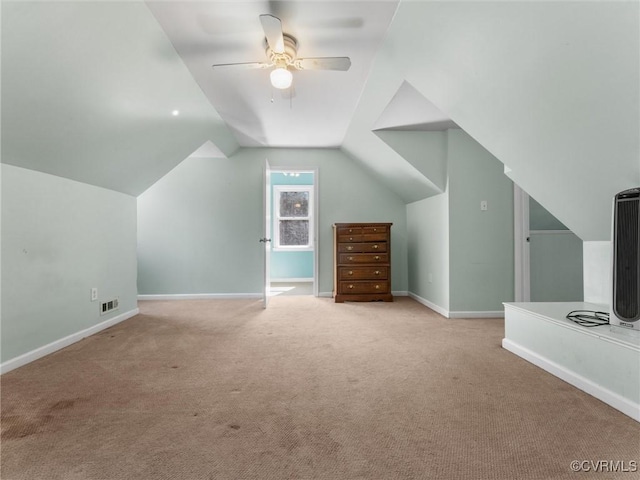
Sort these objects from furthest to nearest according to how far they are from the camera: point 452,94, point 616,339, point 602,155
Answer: point 452,94 → point 602,155 → point 616,339

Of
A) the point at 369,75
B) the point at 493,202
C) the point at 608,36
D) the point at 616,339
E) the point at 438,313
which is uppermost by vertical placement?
the point at 369,75

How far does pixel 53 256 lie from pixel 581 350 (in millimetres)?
3550

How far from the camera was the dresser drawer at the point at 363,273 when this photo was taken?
4.20m

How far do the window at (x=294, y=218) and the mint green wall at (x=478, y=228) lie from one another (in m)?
3.41

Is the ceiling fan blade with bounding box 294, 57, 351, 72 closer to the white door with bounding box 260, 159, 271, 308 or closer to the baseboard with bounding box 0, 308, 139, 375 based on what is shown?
the white door with bounding box 260, 159, 271, 308

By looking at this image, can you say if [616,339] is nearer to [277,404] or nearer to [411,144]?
[277,404]

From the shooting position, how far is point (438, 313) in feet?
11.6

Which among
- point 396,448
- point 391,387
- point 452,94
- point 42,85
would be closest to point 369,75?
point 452,94

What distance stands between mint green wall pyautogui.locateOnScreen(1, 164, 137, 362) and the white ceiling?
55.4 inches

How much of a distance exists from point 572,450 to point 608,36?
159cm

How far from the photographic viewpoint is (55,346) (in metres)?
2.36

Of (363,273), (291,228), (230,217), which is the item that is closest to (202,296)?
(230,217)

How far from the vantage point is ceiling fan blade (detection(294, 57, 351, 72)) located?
2002 millimetres

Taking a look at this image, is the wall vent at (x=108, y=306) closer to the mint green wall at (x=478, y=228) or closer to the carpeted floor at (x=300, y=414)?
the carpeted floor at (x=300, y=414)
